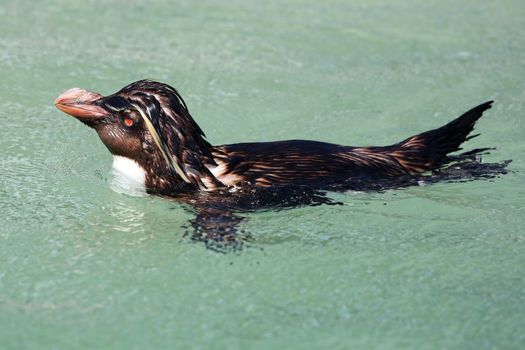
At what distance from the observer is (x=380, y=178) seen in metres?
6.86

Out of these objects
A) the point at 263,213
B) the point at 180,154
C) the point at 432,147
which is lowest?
the point at 263,213

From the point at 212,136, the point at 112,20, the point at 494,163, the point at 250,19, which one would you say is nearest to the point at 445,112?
the point at 494,163

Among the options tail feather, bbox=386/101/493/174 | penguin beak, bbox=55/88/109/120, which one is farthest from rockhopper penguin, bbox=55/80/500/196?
tail feather, bbox=386/101/493/174

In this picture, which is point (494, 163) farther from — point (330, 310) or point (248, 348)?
point (248, 348)

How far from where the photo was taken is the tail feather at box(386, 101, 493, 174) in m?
7.02

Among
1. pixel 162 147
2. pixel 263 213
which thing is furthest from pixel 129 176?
pixel 263 213

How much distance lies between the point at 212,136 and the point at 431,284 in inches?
131

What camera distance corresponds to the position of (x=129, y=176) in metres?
6.82

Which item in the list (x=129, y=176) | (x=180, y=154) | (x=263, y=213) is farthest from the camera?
(x=129, y=176)

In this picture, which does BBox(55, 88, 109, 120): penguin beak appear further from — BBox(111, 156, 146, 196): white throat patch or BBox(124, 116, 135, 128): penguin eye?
BBox(111, 156, 146, 196): white throat patch

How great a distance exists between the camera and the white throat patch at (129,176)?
22.2 ft

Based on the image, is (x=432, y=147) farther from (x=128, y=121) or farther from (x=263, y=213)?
(x=128, y=121)

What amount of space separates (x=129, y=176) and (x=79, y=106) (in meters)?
0.63

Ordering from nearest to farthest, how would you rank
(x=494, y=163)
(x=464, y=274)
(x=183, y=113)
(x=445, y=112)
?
1. (x=464, y=274)
2. (x=183, y=113)
3. (x=494, y=163)
4. (x=445, y=112)
